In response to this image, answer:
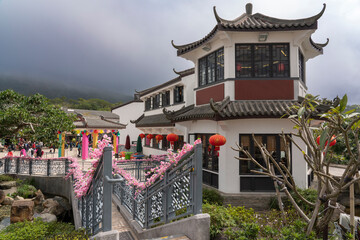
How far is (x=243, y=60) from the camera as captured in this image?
32.4 feet

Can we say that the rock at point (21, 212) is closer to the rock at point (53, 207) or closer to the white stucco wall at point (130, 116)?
the rock at point (53, 207)

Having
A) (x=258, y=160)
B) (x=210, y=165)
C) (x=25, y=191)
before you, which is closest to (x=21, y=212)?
(x=25, y=191)

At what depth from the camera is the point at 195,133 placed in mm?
11336

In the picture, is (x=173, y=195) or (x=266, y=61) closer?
(x=173, y=195)

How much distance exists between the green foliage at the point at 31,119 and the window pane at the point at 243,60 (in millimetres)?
8397

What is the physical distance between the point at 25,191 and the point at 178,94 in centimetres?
1243

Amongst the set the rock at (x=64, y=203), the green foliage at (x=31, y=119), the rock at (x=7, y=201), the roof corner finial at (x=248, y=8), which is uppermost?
the roof corner finial at (x=248, y=8)

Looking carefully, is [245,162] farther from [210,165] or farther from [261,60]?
[261,60]

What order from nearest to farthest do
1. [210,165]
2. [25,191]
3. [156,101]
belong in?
[210,165] < [25,191] < [156,101]

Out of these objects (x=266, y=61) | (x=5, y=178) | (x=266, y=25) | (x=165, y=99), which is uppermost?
(x=266, y=25)

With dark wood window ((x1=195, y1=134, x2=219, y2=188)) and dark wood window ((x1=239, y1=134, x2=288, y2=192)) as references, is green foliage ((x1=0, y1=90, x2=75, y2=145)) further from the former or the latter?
dark wood window ((x1=239, y1=134, x2=288, y2=192))

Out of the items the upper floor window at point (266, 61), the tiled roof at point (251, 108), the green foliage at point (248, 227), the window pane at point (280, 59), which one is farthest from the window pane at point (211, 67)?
the green foliage at point (248, 227)

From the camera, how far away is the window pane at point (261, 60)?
32.0ft

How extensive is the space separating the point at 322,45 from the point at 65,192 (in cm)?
1815
